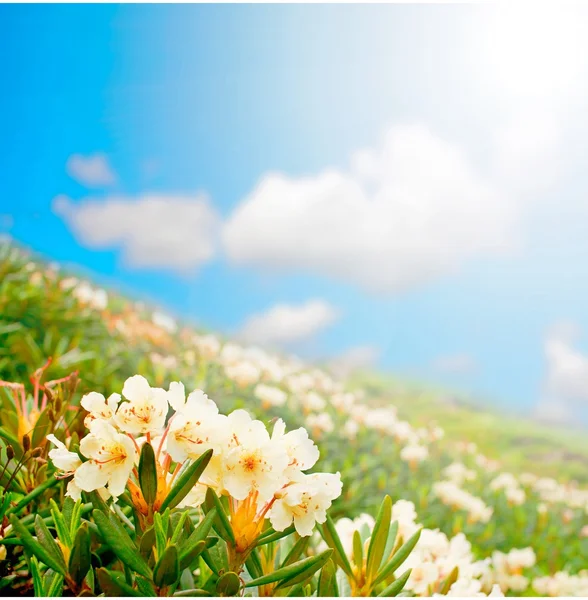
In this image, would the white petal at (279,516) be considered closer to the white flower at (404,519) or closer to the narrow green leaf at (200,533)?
the narrow green leaf at (200,533)

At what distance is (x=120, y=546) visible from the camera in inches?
25.5

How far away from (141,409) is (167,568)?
166 mm

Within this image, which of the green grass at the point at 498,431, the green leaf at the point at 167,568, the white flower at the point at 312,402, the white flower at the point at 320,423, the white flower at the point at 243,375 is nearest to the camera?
the green leaf at the point at 167,568

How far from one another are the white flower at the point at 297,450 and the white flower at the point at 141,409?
133mm

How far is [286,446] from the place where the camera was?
27.3 inches

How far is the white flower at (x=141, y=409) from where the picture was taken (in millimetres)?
672

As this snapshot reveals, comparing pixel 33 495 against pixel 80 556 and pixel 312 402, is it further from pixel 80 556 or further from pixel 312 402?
pixel 312 402

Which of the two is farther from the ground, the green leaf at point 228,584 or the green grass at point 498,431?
the green grass at point 498,431

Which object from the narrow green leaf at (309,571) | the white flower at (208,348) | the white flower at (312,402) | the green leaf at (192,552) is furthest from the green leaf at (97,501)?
the white flower at (208,348)

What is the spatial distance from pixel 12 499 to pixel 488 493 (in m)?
2.82

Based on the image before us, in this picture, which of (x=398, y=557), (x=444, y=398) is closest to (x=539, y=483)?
(x=398, y=557)

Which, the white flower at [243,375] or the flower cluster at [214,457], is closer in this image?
the flower cluster at [214,457]

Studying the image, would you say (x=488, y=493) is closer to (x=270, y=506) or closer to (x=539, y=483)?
(x=539, y=483)

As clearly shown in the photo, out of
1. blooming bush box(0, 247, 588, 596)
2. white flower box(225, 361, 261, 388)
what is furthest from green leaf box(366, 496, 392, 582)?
white flower box(225, 361, 261, 388)
